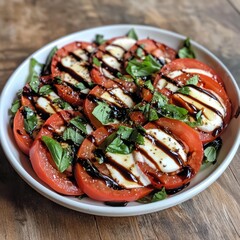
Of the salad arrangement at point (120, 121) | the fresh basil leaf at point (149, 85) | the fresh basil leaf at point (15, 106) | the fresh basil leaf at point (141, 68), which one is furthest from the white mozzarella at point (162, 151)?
the fresh basil leaf at point (15, 106)

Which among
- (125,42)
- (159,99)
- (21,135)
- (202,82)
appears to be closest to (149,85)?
(159,99)

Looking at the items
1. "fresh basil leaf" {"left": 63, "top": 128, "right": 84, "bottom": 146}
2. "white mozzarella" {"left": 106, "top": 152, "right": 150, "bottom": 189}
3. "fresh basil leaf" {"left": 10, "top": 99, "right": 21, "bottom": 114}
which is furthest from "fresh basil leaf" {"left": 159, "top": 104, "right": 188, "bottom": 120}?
"fresh basil leaf" {"left": 10, "top": 99, "right": 21, "bottom": 114}

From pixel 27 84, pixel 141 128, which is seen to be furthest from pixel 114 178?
pixel 27 84

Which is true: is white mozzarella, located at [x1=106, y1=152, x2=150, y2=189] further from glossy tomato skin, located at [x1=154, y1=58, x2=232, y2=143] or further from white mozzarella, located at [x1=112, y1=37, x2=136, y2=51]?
white mozzarella, located at [x1=112, y1=37, x2=136, y2=51]

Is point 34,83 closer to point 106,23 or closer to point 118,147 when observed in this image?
point 118,147

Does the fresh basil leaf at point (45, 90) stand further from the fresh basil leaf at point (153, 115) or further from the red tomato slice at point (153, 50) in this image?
the fresh basil leaf at point (153, 115)

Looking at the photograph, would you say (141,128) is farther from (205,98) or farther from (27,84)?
(27,84)
